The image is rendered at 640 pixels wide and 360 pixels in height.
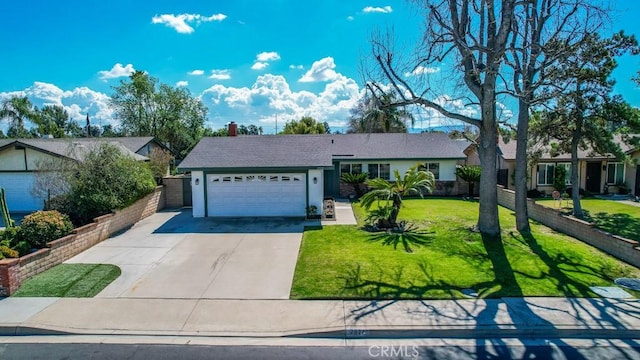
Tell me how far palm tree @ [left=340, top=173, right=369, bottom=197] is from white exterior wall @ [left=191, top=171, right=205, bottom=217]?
30.2 ft

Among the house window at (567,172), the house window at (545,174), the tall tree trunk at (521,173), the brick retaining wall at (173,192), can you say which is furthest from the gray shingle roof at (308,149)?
the tall tree trunk at (521,173)

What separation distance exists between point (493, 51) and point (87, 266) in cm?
1328

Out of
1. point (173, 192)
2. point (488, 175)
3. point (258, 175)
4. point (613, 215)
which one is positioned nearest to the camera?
point (488, 175)

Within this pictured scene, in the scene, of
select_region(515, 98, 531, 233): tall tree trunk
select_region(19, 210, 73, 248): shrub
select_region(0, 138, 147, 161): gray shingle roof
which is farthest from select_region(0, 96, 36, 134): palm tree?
select_region(515, 98, 531, 233): tall tree trunk

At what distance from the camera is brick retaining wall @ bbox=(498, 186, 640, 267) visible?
10141 mm

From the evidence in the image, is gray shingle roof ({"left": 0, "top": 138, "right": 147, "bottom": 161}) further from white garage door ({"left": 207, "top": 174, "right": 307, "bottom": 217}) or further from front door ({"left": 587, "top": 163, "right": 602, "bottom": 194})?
front door ({"left": 587, "top": 163, "right": 602, "bottom": 194})

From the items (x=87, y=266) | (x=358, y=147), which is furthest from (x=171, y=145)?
(x=87, y=266)

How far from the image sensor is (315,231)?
1375 cm

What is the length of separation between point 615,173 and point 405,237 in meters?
19.6

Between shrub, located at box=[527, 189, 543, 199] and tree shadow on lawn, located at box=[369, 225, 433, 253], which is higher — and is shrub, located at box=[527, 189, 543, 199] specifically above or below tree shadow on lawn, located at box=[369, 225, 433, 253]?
above

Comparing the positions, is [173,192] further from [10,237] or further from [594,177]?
[594,177]

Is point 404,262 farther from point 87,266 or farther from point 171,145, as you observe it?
point 171,145

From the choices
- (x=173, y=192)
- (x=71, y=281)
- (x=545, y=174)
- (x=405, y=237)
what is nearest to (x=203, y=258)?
(x=71, y=281)

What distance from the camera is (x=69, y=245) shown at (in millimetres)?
→ 10891
